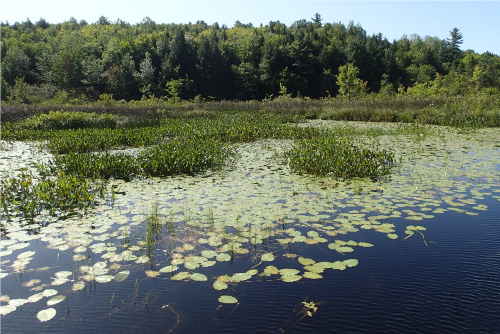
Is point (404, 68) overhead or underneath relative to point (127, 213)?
overhead

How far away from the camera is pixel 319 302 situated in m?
3.03

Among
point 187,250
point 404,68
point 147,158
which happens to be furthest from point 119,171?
point 404,68

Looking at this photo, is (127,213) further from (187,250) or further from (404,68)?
(404,68)

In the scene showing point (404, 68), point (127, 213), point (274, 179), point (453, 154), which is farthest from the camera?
point (404, 68)

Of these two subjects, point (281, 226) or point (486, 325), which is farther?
point (281, 226)

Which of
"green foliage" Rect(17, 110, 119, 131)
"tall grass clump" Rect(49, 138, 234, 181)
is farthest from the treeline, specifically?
"tall grass clump" Rect(49, 138, 234, 181)

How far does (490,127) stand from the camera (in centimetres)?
1672

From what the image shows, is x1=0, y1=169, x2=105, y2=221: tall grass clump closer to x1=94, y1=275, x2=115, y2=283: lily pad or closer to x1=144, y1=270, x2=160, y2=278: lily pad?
x1=94, y1=275, x2=115, y2=283: lily pad

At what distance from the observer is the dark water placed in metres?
2.74

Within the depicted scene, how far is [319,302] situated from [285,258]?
0.86 m

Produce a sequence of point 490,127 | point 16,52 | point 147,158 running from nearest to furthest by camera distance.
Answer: point 147,158, point 490,127, point 16,52

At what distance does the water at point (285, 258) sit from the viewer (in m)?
2.82

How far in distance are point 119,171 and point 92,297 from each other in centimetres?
482

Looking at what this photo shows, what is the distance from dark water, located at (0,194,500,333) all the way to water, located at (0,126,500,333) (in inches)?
0.5
